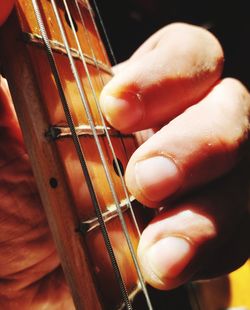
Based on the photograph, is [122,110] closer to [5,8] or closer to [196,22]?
[5,8]

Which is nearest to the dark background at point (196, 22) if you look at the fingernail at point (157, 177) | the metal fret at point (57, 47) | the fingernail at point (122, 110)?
the metal fret at point (57, 47)

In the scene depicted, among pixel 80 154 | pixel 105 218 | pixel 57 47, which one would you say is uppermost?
pixel 57 47

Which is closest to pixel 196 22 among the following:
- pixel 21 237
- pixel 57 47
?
pixel 57 47

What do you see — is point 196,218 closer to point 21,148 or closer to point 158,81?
point 158,81

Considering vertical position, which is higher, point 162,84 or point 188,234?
point 162,84

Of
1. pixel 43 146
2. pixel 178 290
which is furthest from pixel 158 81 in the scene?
pixel 178 290

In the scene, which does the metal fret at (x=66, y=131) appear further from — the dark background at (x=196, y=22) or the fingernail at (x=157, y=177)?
the dark background at (x=196, y=22)

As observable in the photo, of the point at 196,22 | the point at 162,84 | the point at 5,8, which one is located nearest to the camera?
the point at 5,8
